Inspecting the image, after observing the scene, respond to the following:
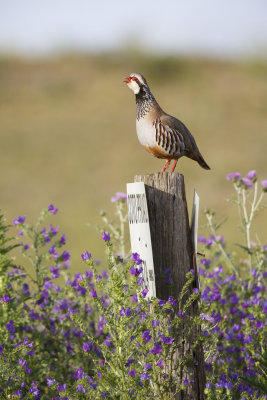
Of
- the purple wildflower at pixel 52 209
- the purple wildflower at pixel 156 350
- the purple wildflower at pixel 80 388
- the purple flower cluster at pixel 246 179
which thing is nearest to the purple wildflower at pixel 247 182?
the purple flower cluster at pixel 246 179

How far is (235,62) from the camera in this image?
34781mm

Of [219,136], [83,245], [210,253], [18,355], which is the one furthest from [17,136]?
[18,355]

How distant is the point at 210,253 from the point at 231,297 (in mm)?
1068

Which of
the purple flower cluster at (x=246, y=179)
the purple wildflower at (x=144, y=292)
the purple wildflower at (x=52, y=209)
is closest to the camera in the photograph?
the purple wildflower at (x=144, y=292)

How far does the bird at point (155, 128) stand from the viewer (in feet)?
11.3

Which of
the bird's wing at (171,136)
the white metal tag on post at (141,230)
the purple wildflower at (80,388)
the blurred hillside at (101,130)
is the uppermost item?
the blurred hillside at (101,130)

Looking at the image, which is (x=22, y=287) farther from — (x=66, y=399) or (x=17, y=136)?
(x=17, y=136)

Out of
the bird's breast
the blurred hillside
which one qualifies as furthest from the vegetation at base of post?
the blurred hillside

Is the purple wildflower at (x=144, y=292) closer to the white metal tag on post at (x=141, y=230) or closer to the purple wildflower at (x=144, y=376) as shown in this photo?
the white metal tag on post at (x=141, y=230)

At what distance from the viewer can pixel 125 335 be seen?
104 inches

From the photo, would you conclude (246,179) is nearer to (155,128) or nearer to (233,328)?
(233,328)

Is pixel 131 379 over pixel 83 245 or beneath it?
beneath

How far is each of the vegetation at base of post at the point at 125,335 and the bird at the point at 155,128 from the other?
627 millimetres

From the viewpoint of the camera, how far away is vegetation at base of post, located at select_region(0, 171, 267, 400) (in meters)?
2.66
